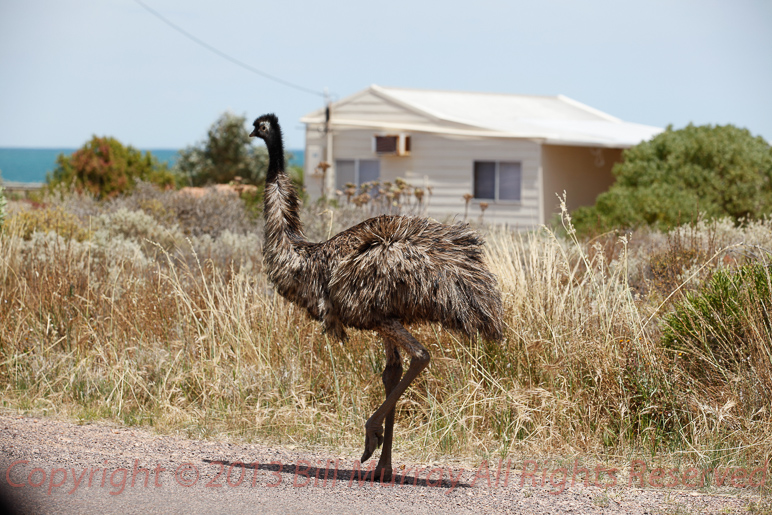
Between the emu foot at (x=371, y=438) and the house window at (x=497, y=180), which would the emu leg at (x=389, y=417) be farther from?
the house window at (x=497, y=180)

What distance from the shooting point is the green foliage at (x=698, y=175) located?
15.6m

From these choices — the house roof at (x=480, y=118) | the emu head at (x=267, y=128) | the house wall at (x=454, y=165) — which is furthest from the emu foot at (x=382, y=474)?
the house roof at (x=480, y=118)

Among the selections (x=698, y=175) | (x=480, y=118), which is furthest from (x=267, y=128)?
(x=480, y=118)

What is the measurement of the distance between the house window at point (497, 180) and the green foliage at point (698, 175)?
5.24m

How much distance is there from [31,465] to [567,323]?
13.2ft

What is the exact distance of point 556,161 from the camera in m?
23.6

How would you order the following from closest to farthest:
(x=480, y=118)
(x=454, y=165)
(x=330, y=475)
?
(x=330, y=475) < (x=454, y=165) < (x=480, y=118)

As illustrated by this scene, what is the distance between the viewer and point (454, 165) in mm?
23672

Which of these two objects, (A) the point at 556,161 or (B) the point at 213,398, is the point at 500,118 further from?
(B) the point at 213,398

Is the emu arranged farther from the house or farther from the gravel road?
the house

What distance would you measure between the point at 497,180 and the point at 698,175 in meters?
7.25

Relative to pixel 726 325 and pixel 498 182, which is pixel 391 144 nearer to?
pixel 498 182

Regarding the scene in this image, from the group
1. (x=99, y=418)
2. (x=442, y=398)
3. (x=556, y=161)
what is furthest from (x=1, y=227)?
(x=556, y=161)

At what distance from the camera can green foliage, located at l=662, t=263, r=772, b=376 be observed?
19.8ft
